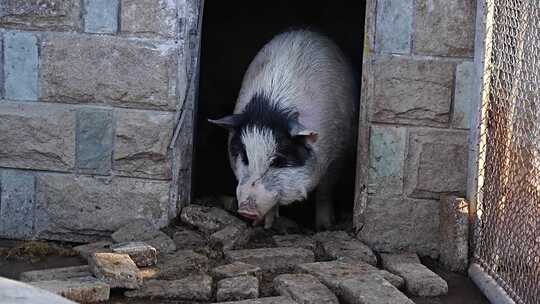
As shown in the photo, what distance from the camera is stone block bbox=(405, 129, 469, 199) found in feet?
18.2

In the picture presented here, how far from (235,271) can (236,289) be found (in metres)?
0.28

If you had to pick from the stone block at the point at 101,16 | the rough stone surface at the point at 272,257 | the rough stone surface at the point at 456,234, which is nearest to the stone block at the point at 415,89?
the rough stone surface at the point at 456,234

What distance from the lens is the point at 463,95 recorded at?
217 inches

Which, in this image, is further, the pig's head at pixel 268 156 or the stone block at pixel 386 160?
the pig's head at pixel 268 156

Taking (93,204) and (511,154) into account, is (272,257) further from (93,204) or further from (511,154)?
(511,154)

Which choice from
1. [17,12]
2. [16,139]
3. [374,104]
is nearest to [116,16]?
[17,12]

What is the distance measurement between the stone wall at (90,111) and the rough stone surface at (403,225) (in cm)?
122

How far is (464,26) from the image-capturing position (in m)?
5.49

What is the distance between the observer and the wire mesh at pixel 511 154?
4.61m

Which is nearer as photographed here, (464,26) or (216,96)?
(464,26)

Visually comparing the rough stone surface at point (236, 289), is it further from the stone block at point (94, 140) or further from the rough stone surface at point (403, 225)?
the stone block at point (94, 140)

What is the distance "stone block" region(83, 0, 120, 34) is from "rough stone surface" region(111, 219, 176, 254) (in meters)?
1.15

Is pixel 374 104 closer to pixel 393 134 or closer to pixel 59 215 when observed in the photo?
pixel 393 134

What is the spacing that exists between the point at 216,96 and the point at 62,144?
2.34 metres
